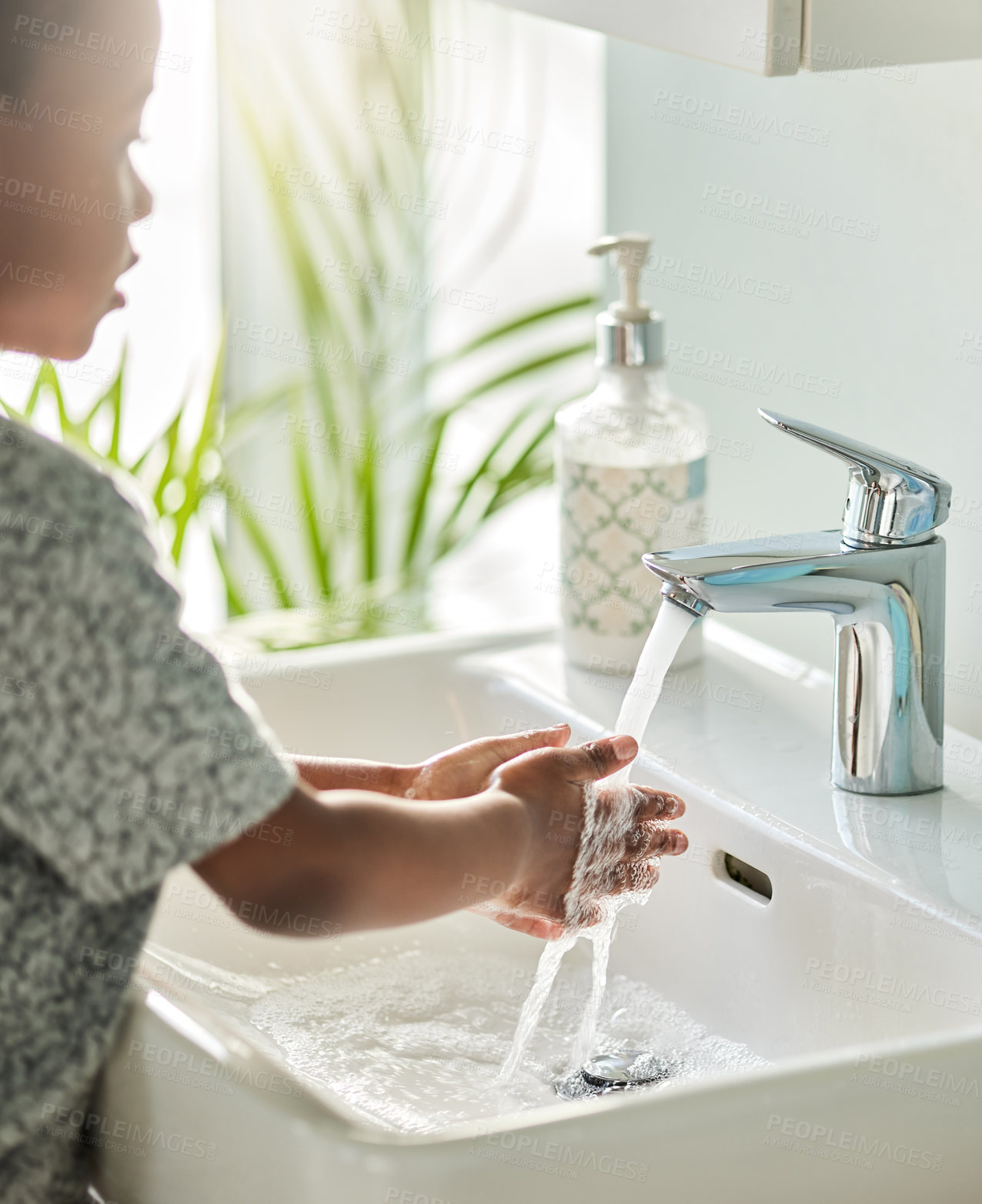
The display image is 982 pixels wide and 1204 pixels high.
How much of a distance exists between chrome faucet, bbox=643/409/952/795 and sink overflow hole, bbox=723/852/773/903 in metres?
0.07

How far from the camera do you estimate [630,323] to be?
0.91 metres

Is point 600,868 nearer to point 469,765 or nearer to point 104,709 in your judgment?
point 469,765

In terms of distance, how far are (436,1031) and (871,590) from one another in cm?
32

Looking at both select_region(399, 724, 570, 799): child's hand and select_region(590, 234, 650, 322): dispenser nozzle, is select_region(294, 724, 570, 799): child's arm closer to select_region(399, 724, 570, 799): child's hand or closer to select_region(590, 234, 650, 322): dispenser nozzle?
select_region(399, 724, 570, 799): child's hand

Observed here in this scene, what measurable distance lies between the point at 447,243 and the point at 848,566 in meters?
1.30

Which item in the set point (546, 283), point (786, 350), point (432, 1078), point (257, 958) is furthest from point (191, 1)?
point (432, 1078)

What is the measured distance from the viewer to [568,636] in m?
1.01

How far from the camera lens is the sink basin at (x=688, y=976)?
1.67ft

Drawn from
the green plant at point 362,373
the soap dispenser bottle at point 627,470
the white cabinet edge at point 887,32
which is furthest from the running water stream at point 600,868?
the green plant at point 362,373

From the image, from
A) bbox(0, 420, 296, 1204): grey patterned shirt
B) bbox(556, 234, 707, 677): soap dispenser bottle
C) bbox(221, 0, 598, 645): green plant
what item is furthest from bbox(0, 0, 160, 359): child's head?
bbox(221, 0, 598, 645): green plant

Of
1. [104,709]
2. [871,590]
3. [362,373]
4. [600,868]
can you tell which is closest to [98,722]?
[104,709]

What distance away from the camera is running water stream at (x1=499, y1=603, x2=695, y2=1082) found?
0.72 metres

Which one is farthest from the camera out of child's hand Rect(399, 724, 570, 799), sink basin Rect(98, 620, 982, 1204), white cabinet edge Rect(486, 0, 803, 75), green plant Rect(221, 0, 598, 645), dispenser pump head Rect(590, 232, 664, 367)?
green plant Rect(221, 0, 598, 645)

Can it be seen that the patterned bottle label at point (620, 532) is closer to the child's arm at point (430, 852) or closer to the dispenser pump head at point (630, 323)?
the dispenser pump head at point (630, 323)
